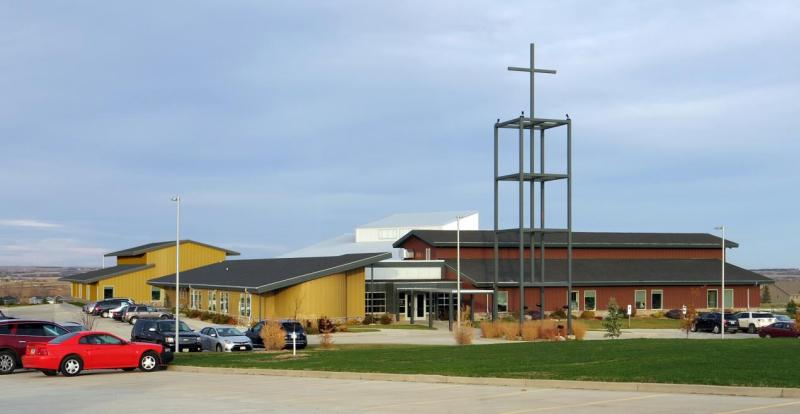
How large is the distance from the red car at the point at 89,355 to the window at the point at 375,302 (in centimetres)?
3948

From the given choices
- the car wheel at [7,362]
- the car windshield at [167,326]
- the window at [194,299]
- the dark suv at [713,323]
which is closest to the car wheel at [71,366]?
the car wheel at [7,362]

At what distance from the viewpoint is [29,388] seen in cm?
2581

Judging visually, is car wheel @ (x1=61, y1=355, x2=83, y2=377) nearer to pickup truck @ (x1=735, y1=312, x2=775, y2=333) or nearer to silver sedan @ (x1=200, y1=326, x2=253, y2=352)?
silver sedan @ (x1=200, y1=326, x2=253, y2=352)

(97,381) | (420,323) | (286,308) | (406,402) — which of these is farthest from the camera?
(420,323)

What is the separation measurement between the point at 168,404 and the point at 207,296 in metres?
57.6

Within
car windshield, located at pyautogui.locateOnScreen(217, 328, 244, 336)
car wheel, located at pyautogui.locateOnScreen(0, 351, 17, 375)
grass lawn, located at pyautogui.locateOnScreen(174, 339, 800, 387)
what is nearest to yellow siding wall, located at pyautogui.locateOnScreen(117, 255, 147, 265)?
car windshield, located at pyautogui.locateOnScreen(217, 328, 244, 336)

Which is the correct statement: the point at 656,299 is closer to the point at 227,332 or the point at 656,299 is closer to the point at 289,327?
the point at 289,327

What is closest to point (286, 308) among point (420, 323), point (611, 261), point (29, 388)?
point (420, 323)

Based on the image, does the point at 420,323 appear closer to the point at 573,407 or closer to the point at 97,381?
the point at 97,381

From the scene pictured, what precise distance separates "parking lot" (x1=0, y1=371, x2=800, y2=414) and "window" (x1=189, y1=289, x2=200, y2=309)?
174 ft

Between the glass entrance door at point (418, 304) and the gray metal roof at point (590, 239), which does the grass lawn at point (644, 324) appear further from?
the glass entrance door at point (418, 304)

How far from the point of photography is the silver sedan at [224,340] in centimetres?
4250

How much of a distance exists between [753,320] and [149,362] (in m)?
43.8

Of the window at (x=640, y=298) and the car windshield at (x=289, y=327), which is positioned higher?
the car windshield at (x=289, y=327)
